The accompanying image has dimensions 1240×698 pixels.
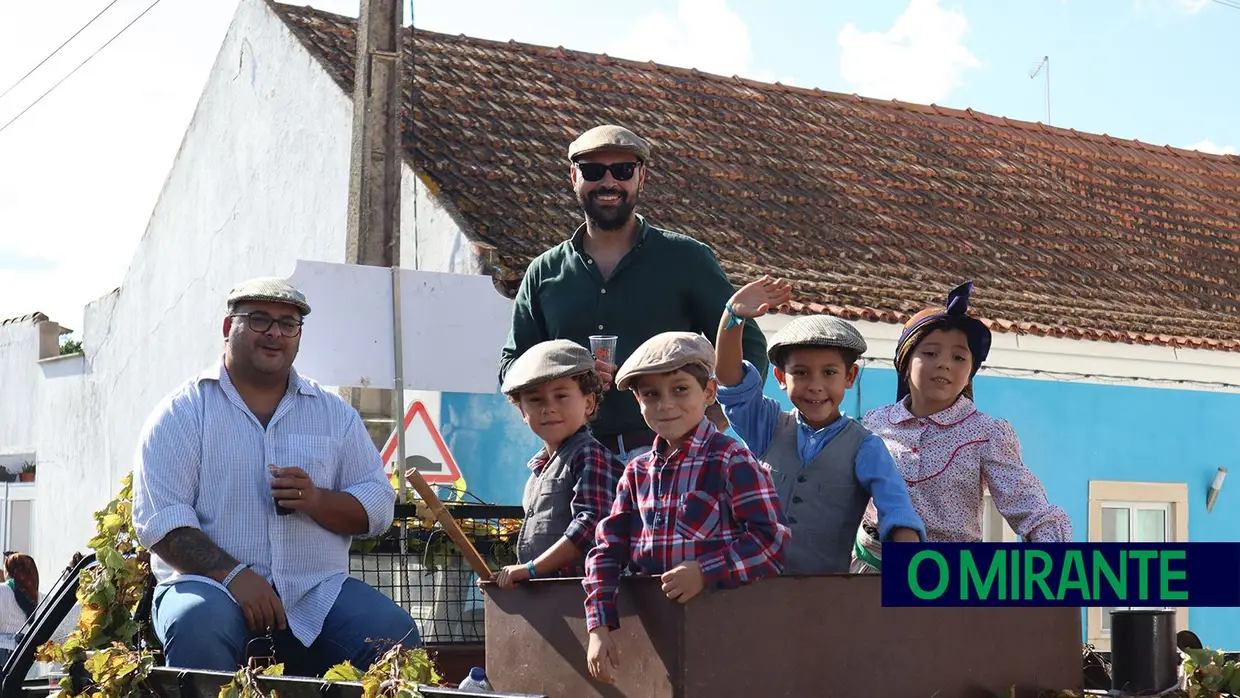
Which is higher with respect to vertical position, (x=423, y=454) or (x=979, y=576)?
(x=979, y=576)

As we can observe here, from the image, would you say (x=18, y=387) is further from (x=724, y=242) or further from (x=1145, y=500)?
(x=1145, y=500)

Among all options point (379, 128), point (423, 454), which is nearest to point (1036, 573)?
point (379, 128)

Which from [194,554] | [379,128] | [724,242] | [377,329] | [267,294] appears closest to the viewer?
[194,554]

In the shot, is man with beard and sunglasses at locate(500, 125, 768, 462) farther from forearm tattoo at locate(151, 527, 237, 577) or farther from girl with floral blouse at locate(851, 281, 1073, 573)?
forearm tattoo at locate(151, 527, 237, 577)

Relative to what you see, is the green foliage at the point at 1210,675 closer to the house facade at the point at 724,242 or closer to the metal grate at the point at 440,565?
the metal grate at the point at 440,565

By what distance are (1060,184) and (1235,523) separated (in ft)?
13.3

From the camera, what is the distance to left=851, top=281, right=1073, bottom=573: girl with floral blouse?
13.0 ft

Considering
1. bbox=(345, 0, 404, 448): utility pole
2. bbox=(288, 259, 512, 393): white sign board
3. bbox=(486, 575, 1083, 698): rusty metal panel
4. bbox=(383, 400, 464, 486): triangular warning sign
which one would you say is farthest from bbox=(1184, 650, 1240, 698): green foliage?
bbox=(383, 400, 464, 486): triangular warning sign

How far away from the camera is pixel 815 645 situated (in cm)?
290

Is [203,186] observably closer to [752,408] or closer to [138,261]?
[138,261]

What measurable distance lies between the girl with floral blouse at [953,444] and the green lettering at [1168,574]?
3.72 ft

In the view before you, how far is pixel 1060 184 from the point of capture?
1605 cm

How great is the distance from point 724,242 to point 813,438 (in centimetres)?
861

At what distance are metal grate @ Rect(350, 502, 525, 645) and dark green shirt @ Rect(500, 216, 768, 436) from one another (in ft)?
1.54
